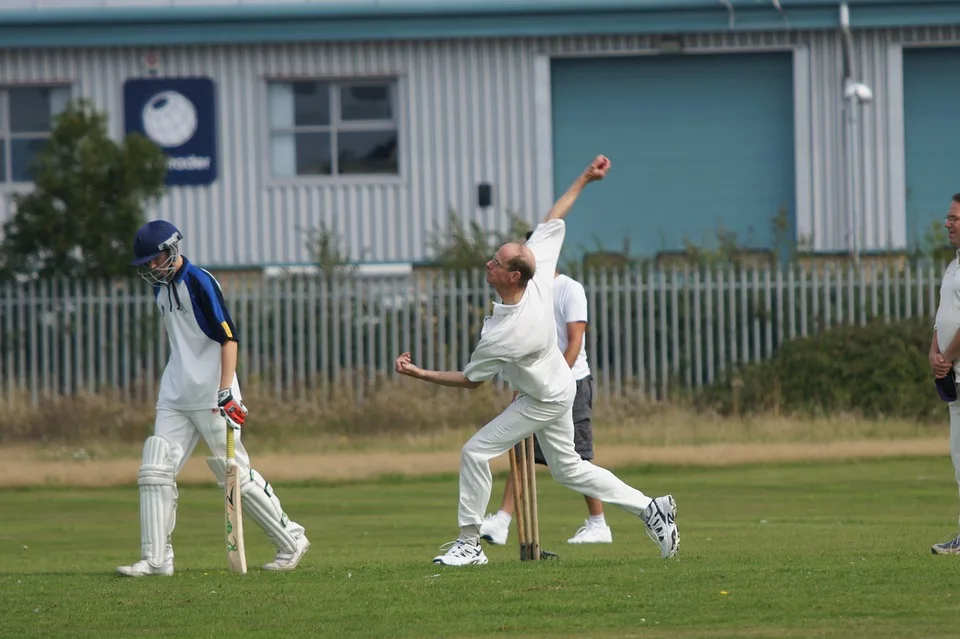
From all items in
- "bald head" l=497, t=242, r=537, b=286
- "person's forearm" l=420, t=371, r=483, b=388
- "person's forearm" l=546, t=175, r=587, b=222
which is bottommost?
"person's forearm" l=420, t=371, r=483, b=388

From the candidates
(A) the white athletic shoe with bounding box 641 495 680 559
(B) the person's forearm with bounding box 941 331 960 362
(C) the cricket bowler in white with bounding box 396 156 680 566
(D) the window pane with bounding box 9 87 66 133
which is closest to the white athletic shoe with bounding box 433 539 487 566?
(C) the cricket bowler in white with bounding box 396 156 680 566

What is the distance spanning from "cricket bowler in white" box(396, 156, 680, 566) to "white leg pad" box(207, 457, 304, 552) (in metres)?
0.89

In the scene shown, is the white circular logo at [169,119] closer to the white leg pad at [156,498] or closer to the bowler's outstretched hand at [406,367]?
the white leg pad at [156,498]

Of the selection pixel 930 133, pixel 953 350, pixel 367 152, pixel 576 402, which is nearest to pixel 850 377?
pixel 930 133

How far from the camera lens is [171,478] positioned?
30.6ft

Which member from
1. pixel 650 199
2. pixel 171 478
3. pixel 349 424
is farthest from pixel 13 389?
pixel 171 478

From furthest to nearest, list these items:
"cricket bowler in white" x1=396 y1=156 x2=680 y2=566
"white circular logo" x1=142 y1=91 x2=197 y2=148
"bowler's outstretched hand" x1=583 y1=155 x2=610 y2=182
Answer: "white circular logo" x1=142 y1=91 x2=197 y2=148
"bowler's outstretched hand" x1=583 y1=155 x2=610 y2=182
"cricket bowler in white" x1=396 y1=156 x2=680 y2=566

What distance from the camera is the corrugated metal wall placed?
82.2 feet

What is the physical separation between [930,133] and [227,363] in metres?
18.1

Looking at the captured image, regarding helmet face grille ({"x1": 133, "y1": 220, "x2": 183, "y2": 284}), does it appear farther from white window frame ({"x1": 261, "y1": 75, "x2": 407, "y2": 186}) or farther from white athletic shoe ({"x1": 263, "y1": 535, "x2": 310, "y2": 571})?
white window frame ({"x1": 261, "y1": 75, "x2": 407, "y2": 186})

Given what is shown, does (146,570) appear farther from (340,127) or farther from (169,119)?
(340,127)

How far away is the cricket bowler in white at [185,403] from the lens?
9266 mm

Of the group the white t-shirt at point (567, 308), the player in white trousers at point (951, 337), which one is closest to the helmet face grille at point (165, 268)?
the white t-shirt at point (567, 308)

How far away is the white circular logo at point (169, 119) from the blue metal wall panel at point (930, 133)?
10974 mm
